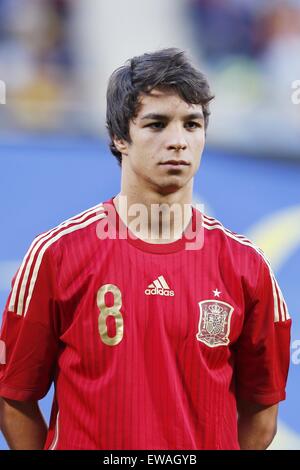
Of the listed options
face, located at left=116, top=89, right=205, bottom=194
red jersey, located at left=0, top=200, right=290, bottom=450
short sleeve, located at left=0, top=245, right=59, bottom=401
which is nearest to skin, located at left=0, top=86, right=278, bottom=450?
face, located at left=116, top=89, right=205, bottom=194

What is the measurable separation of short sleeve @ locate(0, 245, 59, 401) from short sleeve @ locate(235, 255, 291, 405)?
1.71 feet

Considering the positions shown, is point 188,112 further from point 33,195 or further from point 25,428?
point 33,195

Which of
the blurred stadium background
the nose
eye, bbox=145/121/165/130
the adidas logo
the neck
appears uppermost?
the blurred stadium background

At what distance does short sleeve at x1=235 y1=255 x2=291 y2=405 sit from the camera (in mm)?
2627

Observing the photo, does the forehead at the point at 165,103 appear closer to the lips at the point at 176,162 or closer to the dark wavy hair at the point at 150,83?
the dark wavy hair at the point at 150,83

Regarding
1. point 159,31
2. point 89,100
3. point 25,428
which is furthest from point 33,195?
point 25,428

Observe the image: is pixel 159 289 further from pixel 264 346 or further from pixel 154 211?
pixel 264 346

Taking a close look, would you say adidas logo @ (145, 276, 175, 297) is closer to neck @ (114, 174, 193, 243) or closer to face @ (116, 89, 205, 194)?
neck @ (114, 174, 193, 243)

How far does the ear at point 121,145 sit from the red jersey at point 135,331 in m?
0.16

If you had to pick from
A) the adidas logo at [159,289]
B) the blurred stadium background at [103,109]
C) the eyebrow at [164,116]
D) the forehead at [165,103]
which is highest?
the blurred stadium background at [103,109]

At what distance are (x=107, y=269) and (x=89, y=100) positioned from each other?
11.3 ft

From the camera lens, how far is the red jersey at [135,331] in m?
2.47

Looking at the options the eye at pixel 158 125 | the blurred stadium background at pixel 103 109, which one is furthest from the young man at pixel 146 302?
the blurred stadium background at pixel 103 109

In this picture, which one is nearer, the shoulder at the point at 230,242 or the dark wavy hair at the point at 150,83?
the dark wavy hair at the point at 150,83
